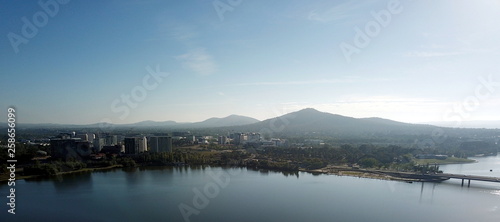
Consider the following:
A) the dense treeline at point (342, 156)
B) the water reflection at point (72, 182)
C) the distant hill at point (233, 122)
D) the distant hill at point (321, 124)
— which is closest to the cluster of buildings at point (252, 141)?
the dense treeline at point (342, 156)

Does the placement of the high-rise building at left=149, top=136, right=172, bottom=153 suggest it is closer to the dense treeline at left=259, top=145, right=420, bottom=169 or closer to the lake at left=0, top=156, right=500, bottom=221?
the dense treeline at left=259, top=145, right=420, bottom=169

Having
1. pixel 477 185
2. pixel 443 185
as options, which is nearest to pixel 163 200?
pixel 443 185

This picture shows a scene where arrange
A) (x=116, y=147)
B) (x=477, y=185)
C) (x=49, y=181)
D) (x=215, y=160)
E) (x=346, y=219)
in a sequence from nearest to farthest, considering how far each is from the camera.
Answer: (x=346, y=219) < (x=49, y=181) < (x=477, y=185) < (x=215, y=160) < (x=116, y=147)

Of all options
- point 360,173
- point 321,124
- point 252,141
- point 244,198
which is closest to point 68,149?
point 244,198

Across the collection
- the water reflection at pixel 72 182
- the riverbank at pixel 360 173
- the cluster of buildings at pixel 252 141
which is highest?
the cluster of buildings at pixel 252 141

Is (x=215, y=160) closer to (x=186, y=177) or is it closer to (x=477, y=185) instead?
(x=186, y=177)

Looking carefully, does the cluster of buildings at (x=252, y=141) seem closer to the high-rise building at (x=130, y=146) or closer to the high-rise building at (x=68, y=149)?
the high-rise building at (x=130, y=146)

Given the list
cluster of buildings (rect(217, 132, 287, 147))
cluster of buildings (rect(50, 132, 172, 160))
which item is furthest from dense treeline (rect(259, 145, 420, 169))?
cluster of buildings (rect(50, 132, 172, 160))

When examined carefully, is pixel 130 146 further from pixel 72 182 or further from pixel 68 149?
pixel 72 182
